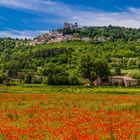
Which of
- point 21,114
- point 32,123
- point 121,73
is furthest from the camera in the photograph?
point 121,73

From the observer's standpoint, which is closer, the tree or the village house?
the tree

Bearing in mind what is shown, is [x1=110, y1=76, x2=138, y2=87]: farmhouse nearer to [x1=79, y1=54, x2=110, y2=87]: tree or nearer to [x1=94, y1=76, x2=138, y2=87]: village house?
[x1=94, y1=76, x2=138, y2=87]: village house

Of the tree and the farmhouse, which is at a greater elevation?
the tree

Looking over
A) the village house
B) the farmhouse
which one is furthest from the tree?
the farmhouse

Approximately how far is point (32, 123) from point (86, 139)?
612 cm

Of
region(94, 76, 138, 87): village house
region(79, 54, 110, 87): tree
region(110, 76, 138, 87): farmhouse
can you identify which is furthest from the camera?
region(94, 76, 138, 87): village house

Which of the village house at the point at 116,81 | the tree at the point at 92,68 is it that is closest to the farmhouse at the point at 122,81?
the village house at the point at 116,81

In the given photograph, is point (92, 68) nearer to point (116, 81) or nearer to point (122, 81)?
point (122, 81)

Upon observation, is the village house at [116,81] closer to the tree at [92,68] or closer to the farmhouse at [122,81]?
the farmhouse at [122,81]

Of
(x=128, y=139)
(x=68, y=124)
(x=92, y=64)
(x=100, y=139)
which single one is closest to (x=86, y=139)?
(x=100, y=139)

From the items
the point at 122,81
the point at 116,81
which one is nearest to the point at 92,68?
the point at 122,81

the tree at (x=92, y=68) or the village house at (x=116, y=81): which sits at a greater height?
the tree at (x=92, y=68)

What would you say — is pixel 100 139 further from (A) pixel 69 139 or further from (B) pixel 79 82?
(B) pixel 79 82

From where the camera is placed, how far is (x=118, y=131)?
57.4ft
